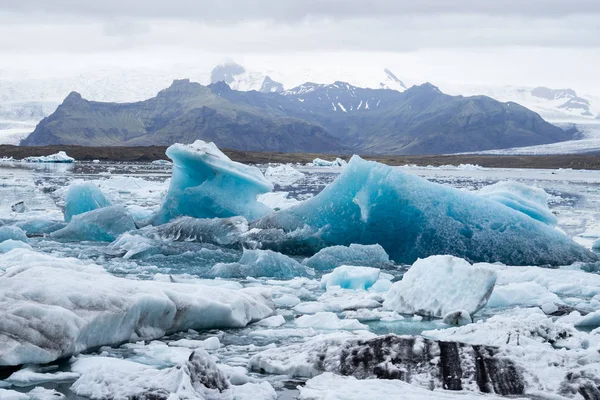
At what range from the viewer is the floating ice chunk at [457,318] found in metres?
7.12

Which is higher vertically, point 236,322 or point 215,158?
point 215,158

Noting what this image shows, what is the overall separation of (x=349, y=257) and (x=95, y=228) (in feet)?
17.4

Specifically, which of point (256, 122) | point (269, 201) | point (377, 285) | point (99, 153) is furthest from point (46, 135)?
point (377, 285)

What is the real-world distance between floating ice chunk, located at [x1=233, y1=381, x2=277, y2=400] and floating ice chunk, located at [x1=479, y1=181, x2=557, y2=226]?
10006 mm

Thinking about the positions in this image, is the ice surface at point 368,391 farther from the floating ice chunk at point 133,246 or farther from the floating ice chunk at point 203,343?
the floating ice chunk at point 133,246

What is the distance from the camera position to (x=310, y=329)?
21.9 feet

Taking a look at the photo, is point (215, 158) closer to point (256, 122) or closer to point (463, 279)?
point (463, 279)

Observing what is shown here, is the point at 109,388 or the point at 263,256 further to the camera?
the point at 263,256

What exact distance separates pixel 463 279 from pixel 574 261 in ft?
14.4

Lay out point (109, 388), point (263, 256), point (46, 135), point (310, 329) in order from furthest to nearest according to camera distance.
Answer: point (46, 135), point (263, 256), point (310, 329), point (109, 388)

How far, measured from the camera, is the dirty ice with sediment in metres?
4.95

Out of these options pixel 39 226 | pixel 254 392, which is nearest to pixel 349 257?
pixel 254 392

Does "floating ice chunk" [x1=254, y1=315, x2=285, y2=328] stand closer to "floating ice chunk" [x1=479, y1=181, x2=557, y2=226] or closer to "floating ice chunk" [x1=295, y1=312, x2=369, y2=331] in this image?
"floating ice chunk" [x1=295, y1=312, x2=369, y2=331]

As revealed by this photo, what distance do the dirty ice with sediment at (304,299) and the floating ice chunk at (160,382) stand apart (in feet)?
0.04
